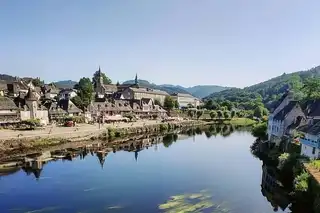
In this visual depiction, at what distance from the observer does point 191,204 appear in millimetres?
20672

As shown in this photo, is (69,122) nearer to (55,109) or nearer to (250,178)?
(55,109)

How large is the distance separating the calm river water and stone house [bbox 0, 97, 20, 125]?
16.6 meters

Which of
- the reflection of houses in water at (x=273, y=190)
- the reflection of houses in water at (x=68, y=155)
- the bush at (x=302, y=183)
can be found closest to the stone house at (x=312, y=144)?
the reflection of houses in water at (x=273, y=190)

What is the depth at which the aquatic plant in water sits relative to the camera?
19.6 metres

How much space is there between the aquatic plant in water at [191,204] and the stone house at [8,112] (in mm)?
36002

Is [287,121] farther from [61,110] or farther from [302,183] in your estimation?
[61,110]

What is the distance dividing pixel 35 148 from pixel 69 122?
49.3ft

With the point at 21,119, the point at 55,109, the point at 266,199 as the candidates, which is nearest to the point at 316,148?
the point at 266,199

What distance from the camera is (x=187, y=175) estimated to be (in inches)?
1176

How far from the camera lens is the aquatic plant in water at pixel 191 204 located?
19.6 meters

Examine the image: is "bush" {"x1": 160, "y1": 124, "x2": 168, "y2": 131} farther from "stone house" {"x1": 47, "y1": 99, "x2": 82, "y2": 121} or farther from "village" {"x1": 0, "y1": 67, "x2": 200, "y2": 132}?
"stone house" {"x1": 47, "y1": 99, "x2": 82, "y2": 121}

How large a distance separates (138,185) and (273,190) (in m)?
11.4

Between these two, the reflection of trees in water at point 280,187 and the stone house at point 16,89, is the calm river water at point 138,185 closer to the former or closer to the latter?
the reflection of trees in water at point 280,187

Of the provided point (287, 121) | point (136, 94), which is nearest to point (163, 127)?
point (287, 121)
